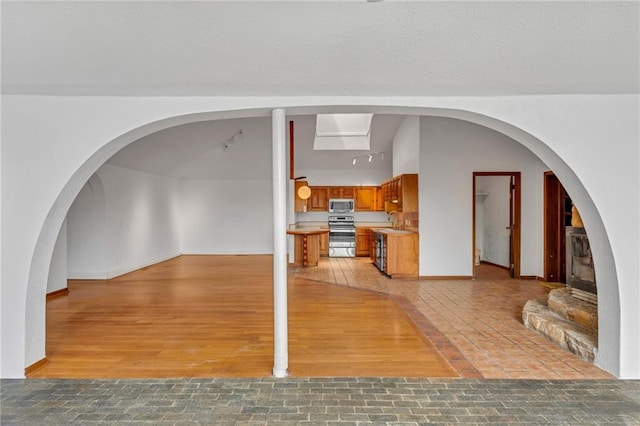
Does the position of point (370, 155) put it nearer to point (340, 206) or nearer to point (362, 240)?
point (340, 206)

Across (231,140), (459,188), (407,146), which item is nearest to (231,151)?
(231,140)

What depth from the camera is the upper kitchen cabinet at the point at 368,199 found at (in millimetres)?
10414

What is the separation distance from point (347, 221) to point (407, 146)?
11.0ft

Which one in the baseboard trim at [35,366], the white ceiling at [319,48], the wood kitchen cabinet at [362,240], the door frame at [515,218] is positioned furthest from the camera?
the wood kitchen cabinet at [362,240]

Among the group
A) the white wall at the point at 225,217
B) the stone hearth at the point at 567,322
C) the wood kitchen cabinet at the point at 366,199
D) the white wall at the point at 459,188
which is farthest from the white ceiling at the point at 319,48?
the white wall at the point at 225,217

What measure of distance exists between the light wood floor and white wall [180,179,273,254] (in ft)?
14.6

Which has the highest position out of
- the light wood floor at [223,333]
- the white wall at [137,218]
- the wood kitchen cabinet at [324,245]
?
the white wall at [137,218]

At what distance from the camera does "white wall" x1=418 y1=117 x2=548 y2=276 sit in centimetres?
668

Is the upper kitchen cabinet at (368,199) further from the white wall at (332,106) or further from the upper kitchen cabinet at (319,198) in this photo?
the white wall at (332,106)

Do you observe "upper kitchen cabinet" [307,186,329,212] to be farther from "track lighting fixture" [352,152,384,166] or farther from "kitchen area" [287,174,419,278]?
"track lighting fixture" [352,152,384,166]

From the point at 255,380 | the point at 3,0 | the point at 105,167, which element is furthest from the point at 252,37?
the point at 105,167

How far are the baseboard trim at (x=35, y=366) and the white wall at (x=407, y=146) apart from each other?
6.15 m

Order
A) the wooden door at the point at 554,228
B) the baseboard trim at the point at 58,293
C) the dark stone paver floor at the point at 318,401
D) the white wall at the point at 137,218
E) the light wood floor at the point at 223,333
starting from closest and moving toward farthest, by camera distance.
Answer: the dark stone paver floor at the point at 318,401
the light wood floor at the point at 223,333
the baseboard trim at the point at 58,293
the wooden door at the point at 554,228
the white wall at the point at 137,218

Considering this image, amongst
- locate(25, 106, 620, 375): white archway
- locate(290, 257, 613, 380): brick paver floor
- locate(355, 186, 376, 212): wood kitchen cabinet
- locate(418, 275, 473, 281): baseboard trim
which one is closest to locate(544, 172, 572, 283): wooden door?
locate(290, 257, 613, 380): brick paver floor
